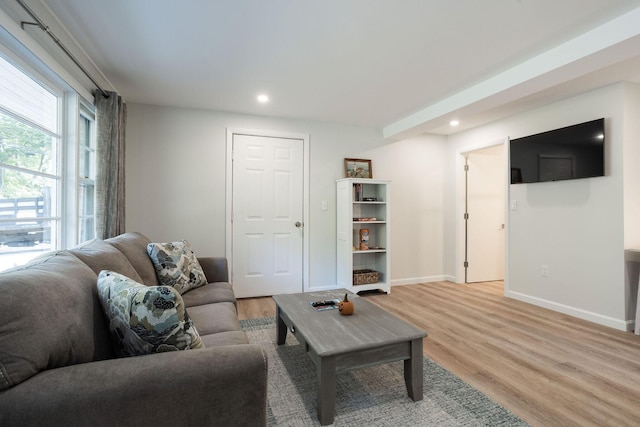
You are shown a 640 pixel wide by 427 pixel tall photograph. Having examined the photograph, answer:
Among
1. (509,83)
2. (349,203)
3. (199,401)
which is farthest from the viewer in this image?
(349,203)

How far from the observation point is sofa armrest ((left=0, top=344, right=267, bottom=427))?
0.81m

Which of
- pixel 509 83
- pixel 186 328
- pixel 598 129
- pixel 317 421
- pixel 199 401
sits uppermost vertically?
pixel 509 83

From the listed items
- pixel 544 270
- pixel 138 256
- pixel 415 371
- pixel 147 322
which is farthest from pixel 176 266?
pixel 544 270

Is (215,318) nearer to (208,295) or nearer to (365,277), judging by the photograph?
(208,295)

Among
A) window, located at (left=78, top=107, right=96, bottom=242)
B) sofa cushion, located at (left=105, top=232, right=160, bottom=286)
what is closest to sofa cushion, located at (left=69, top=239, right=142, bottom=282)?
sofa cushion, located at (left=105, top=232, right=160, bottom=286)

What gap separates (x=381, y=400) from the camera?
1780 mm

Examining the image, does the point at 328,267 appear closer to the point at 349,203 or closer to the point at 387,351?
the point at 349,203

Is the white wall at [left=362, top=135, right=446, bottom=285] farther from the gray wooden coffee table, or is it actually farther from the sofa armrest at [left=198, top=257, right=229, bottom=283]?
the gray wooden coffee table

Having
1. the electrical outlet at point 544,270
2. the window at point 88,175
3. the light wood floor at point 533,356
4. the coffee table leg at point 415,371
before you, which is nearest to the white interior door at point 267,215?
the light wood floor at point 533,356

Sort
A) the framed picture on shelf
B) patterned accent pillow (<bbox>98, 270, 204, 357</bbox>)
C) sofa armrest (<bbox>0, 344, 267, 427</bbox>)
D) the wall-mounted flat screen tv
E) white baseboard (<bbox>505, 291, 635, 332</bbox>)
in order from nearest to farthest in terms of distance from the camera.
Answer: sofa armrest (<bbox>0, 344, 267, 427</bbox>) → patterned accent pillow (<bbox>98, 270, 204, 357</bbox>) → white baseboard (<bbox>505, 291, 635, 332</bbox>) → the wall-mounted flat screen tv → the framed picture on shelf

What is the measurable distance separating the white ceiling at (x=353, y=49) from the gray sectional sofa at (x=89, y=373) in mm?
1721

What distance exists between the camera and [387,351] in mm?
1690

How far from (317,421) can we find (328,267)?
2.67 metres

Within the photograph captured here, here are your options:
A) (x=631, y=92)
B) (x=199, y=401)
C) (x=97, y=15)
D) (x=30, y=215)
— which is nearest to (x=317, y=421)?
(x=199, y=401)
